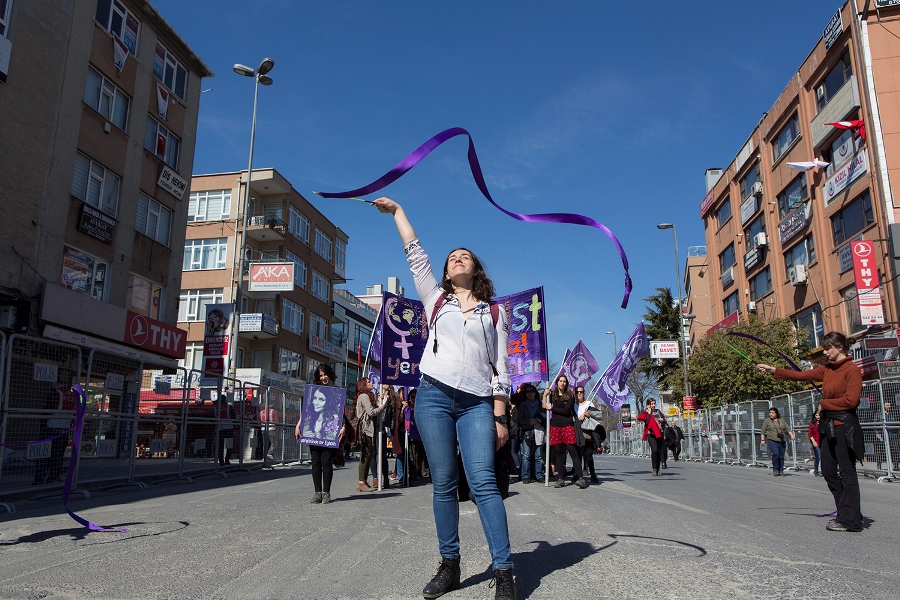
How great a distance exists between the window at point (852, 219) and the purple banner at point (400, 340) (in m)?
20.0

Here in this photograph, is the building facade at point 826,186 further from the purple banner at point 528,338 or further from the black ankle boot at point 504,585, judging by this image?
the black ankle boot at point 504,585

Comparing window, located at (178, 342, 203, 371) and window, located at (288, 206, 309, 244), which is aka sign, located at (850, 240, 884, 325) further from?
window, located at (288, 206, 309, 244)

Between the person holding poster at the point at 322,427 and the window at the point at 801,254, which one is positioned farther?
the window at the point at 801,254

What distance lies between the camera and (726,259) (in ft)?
142

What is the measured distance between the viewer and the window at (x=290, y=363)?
138ft

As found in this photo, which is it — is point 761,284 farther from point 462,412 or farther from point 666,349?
point 462,412

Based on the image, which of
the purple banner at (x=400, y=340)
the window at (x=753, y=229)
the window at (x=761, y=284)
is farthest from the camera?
the window at (x=753, y=229)

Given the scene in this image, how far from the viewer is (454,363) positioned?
11.8ft

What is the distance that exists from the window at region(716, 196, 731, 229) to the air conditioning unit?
39.6ft

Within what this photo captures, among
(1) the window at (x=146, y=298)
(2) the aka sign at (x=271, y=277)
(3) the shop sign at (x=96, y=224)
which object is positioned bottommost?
(1) the window at (x=146, y=298)

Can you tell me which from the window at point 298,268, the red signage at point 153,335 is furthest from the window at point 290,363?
the red signage at point 153,335

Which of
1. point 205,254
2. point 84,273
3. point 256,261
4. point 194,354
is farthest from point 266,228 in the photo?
point 84,273

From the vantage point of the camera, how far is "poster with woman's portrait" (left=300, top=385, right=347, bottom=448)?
900cm

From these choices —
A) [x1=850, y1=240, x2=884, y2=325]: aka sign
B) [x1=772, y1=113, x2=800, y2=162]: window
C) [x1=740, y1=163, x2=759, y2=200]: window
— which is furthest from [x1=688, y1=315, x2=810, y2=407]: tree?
[x1=740, y1=163, x2=759, y2=200]: window
